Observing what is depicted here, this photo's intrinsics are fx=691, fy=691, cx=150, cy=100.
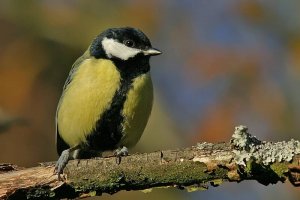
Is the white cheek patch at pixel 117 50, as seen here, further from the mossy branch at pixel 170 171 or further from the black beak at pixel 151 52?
the mossy branch at pixel 170 171

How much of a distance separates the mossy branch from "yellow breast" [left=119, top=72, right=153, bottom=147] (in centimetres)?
88

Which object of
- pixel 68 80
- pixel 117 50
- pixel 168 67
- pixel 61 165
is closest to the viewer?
pixel 61 165

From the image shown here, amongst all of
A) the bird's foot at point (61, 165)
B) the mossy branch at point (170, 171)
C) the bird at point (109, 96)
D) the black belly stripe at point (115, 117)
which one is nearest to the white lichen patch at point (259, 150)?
the mossy branch at point (170, 171)

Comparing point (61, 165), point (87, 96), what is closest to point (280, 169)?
point (61, 165)

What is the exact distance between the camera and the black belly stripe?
4.37 m

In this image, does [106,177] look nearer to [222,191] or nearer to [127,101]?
[127,101]

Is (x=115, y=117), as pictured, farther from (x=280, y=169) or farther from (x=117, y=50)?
(x=280, y=169)

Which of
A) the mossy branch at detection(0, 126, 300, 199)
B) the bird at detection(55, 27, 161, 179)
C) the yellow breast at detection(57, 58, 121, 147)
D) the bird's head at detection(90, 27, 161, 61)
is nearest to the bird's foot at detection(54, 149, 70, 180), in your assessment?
the mossy branch at detection(0, 126, 300, 199)

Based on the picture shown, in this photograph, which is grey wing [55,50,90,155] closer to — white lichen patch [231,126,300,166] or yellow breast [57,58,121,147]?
yellow breast [57,58,121,147]

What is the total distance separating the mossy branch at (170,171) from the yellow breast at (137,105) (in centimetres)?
88

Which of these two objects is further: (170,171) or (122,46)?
(122,46)

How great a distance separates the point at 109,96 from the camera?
4340 mm

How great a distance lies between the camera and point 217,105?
7684 mm

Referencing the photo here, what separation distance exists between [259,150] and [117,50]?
165cm
